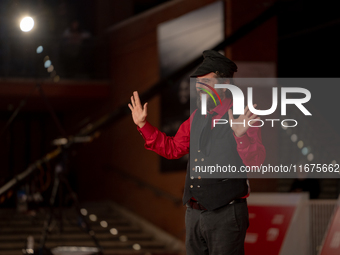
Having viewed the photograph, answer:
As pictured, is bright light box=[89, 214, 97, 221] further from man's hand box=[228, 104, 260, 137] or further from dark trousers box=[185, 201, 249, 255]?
man's hand box=[228, 104, 260, 137]

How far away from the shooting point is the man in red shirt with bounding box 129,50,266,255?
6.13 feet

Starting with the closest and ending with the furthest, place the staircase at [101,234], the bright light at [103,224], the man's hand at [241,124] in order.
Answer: the man's hand at [241,124] → the staircase at [101,234] → the bright light at [103,224]

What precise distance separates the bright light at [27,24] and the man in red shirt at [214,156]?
201 centimetres

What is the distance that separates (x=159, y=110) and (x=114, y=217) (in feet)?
7.94

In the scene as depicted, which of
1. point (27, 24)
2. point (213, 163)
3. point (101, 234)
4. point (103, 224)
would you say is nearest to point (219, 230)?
point (213, 163)

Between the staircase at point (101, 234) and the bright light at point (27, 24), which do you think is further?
the staircase at point (101, 234)

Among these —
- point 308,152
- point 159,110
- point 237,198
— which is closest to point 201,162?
point 237,198

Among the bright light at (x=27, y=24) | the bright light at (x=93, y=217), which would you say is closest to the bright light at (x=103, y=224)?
the bright light at (x=93, y=217)

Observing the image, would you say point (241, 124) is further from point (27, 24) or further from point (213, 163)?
point (27, 24)

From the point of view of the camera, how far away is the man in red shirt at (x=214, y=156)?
1.87 m

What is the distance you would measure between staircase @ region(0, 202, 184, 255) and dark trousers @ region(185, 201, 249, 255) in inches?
165

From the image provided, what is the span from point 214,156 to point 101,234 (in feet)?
18.2

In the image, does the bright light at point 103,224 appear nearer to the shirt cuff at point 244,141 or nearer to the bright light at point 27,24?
the bright light at point 27,24

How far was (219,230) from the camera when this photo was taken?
6.13 feet
